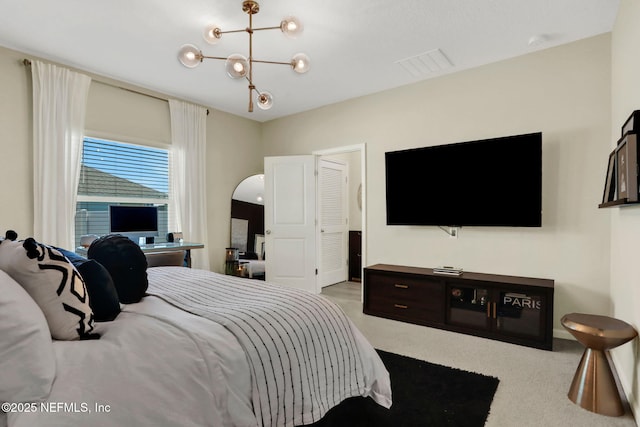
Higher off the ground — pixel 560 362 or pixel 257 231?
pixel 257 231

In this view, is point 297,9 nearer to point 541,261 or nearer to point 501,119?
point 501,119

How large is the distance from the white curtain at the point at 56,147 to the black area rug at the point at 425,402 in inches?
127

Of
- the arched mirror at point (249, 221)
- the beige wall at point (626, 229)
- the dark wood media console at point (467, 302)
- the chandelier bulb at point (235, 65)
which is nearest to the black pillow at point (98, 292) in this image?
the chandelier bulb at point (235, 65)

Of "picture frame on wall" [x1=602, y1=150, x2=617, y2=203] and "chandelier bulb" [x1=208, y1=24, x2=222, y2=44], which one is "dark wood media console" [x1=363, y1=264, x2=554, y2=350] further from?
"chandelier bulb" [x1=208, y1=24, x2=222, y2=44]

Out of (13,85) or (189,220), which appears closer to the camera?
(13,85)

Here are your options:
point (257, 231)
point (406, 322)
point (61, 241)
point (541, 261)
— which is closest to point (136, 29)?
point (61, 241)

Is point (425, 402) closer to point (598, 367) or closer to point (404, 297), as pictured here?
point (598, 367)

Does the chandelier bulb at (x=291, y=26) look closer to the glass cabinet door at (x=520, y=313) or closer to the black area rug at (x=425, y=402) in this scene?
the black area rug at (x=425, y=402)

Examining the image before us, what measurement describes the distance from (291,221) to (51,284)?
3796 millimetres

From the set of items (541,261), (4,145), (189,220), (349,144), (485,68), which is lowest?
(541,261)

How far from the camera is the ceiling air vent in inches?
131

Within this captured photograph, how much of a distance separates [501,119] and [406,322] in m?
Answer: 2.31

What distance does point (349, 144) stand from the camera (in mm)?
4586

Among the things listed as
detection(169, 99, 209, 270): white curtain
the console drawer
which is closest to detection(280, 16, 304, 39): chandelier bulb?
the console drawer
